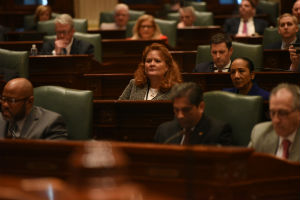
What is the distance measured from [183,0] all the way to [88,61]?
180 inches

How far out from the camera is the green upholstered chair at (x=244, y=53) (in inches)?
209

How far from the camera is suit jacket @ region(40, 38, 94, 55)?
6.20 metres

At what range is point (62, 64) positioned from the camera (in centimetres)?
558

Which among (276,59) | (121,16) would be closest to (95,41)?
(121,16)

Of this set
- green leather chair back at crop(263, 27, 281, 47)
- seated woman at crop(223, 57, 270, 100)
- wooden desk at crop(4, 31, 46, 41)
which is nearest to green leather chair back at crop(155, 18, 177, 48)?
green leather chair back at crop(263, 27, 281, 47)

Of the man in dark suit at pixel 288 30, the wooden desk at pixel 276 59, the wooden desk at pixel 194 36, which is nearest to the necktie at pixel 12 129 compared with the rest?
the wooden desk at pixel 276 59

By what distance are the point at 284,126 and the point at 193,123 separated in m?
0.53

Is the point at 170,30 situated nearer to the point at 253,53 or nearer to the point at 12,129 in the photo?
the point at 253,53

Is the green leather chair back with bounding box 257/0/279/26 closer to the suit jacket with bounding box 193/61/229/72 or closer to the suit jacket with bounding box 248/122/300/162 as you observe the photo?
the suit jacket with bounding box 193/61/229/72

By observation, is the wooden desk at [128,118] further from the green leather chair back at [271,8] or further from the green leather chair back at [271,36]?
the green leather chair back at [271,8]

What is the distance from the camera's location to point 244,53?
5359 millimetres

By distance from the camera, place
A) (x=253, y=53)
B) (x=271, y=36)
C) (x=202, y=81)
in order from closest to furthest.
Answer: (x=202, y=81)
(x=253, y=53)
(x=271, y=36)

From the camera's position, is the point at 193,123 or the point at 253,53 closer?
the point at 193,123

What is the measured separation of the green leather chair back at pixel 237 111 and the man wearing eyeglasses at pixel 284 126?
426mm
